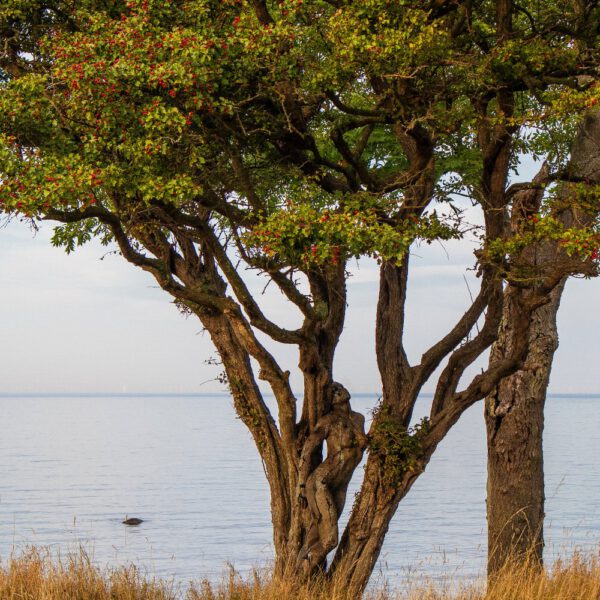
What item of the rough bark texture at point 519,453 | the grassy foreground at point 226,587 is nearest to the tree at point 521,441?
the rough bark texture at point 519,453

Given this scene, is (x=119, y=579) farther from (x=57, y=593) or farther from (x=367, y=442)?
(x=367, y=442)

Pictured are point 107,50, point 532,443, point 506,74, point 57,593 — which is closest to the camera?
point 107,50

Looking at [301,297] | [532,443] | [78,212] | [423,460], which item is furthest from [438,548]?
[78,212]

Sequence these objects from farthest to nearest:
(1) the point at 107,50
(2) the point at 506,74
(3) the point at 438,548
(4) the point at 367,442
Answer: (3) the point at 438,548 → (4) the point at 367,442 → (2) the point at 506,74 → (1) the point at 107,50

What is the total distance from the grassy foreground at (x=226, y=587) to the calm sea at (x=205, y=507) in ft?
14.5

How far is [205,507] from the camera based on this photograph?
46.2m

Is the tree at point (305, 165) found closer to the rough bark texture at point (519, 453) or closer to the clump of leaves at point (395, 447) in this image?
the clump of leaves at point (395, 447)

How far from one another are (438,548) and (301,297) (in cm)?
2357

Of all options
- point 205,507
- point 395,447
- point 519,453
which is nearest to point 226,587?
point 395,447

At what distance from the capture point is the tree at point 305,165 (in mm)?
10055

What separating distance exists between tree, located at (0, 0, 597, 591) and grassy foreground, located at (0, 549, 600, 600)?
1457 mm

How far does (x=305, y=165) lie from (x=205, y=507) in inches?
1399

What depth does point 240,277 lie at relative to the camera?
40.3ft

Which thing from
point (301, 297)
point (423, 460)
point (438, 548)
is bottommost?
point (438, 548)
